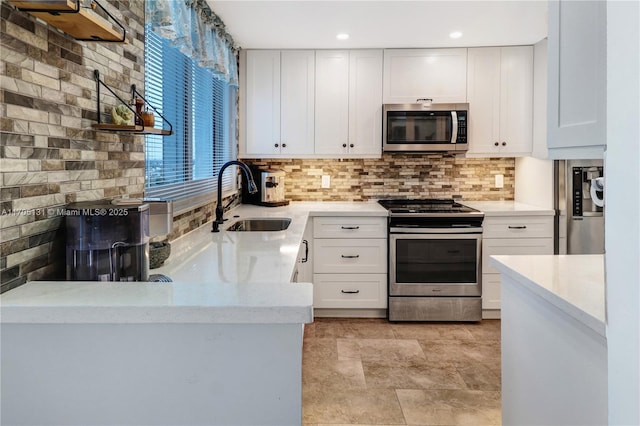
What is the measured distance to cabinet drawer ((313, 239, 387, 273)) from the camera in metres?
3.85

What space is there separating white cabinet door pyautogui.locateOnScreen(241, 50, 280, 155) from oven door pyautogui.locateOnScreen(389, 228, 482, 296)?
1344mm

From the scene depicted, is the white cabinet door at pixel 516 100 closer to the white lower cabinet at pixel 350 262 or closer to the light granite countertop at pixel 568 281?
the white lower cabinet at pixel 350 262

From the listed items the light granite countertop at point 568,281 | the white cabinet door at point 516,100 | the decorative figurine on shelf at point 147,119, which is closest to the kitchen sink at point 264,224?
the decorative figurine on shelf at point 147,119

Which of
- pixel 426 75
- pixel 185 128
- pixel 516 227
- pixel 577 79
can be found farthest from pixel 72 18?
pixel 516 227

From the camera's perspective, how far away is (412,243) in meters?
3.78

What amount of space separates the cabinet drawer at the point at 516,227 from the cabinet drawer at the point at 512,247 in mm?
40

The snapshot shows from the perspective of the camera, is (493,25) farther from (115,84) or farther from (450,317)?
(115,84)

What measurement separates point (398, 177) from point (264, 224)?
1.58 meters

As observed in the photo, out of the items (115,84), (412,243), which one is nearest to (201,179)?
(115,84)

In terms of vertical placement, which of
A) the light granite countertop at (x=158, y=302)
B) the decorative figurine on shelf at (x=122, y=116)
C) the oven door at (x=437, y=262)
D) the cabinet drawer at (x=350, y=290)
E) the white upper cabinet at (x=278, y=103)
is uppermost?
the white upper cabinet at (x=278, y=103)

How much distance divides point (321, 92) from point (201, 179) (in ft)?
4.85

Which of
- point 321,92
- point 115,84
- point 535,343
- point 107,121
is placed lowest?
point 535,343

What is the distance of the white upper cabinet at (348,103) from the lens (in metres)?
4.08

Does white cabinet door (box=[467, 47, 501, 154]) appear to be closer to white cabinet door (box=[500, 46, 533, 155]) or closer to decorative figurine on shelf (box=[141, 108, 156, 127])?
white cabinet door (box=[500, 46, 533, 155])
